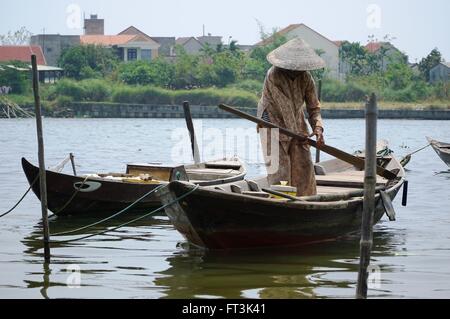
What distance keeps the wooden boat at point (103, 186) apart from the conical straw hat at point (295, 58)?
1.92 meters

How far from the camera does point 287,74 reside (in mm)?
9773

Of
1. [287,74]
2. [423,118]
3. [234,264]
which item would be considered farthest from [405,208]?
[423,118]

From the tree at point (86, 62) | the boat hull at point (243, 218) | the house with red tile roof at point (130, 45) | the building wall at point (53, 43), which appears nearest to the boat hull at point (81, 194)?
the boat hull at point (243, 218)

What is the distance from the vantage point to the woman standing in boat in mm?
9664

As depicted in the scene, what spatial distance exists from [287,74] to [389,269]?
7.04 feet

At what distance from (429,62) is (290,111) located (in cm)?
5566

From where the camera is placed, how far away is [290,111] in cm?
972

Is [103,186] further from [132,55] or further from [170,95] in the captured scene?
[132,55]

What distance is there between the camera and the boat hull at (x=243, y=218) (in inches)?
333

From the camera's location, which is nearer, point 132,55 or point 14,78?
point 14,78

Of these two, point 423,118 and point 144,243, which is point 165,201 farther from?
point 423,118

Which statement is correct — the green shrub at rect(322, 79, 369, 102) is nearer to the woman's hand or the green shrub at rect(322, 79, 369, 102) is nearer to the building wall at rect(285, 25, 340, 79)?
the building wall at rect(285, 25, 340, 79)

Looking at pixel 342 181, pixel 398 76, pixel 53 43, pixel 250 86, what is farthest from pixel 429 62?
pixel 342 181

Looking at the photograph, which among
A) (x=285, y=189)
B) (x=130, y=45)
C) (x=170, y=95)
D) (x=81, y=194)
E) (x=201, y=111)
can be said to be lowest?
(x=201, y=111)
